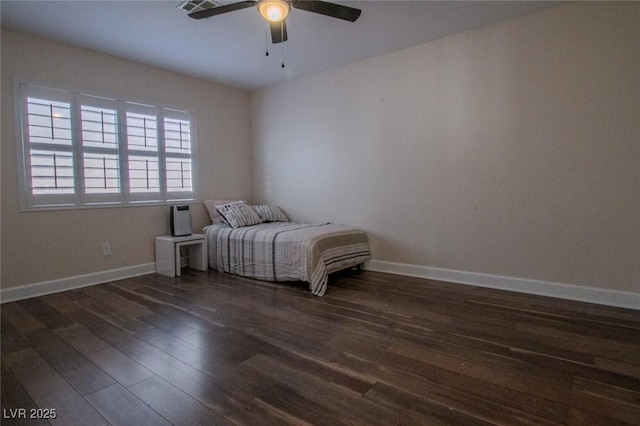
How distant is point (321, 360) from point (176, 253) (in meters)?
2.58

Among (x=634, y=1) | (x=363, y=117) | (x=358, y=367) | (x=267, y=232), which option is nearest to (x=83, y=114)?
(x=267, y=232)

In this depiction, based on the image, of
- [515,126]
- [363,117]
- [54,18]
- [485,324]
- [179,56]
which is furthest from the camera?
[363,117]

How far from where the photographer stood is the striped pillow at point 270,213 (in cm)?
457

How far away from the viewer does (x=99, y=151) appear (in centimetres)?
358

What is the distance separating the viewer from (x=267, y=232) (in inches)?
146

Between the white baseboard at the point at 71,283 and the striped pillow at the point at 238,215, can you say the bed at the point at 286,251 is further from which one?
the white baseboard at the point at 71,283

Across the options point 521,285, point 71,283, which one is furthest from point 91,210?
point 521,285

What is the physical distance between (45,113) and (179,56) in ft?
4.67

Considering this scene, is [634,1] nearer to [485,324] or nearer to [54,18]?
[485,324]

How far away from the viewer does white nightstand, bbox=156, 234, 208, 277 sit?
3.84m

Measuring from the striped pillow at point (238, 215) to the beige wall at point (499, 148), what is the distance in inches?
34.3

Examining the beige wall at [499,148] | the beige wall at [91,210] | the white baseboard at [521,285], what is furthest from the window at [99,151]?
the white baseboard at [521,285]

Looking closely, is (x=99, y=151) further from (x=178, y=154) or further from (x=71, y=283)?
(x=71, y=283)

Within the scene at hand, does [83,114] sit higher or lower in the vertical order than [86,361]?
higher
